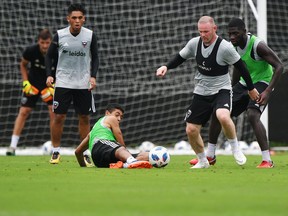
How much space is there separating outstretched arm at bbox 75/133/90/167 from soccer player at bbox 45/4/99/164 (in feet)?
3.66

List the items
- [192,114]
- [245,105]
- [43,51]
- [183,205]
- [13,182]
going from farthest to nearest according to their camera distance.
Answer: [43,51] → [245,105] → [192,114] → [13,182] → [183,205]

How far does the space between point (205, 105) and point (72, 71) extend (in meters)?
2.56

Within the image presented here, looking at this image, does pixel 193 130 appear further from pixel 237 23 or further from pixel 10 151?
pixel 10 151

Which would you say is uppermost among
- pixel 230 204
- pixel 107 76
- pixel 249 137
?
pixel 230 204

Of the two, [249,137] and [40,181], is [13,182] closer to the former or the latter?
[40,181]

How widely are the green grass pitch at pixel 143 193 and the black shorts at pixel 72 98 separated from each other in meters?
2.77

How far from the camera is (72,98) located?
12.7m

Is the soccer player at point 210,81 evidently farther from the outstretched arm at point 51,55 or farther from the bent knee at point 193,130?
the outstretched arm at point 51,55

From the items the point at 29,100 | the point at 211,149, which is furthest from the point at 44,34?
the point at 211,149

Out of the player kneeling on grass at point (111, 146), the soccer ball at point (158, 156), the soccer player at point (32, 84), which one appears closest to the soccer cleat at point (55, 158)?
the player kneeling on grass at point (111, 146)

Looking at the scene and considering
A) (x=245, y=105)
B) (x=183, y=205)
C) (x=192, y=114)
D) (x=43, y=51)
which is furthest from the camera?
(x=43, y=51)

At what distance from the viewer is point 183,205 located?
19.7ft

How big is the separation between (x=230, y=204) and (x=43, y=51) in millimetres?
9507

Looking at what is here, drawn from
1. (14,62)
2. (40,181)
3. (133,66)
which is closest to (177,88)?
(133,66)
